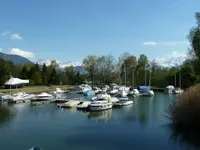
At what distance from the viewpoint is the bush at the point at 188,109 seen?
35500 mm

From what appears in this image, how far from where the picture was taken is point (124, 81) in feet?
400

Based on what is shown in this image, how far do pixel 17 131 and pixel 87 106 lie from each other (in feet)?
70.6

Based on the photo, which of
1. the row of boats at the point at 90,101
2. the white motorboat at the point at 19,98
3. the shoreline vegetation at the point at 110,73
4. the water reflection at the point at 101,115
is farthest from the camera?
A: the shoreline vegetation at the point at 110,73

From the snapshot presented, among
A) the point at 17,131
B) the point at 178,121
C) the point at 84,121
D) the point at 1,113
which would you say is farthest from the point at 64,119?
the point at 178,121

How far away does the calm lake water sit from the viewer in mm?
29047

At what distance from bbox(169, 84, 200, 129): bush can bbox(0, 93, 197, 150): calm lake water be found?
210cm

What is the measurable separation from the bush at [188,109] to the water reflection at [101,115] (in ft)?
38.5

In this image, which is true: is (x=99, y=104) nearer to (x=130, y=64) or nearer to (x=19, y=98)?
(x=19, y=98)

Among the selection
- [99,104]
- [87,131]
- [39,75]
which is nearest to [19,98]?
[99,104]

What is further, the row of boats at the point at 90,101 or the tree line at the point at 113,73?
the tree line at the point at 113,73

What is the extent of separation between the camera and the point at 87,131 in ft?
117

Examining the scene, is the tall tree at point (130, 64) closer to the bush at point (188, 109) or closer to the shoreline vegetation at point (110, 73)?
the shoreline vegetation at point (110, 73)

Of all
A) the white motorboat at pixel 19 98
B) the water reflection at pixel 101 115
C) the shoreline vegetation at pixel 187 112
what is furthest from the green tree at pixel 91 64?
the shoreline vegetation at pixel 187 112

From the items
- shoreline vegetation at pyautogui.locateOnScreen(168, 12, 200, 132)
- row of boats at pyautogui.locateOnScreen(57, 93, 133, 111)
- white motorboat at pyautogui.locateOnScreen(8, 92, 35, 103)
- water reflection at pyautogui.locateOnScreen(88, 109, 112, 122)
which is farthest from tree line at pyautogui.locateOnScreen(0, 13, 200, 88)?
shoreline vegetation at pyautogui.locateOnScreen(168, 12, 200, 132)
